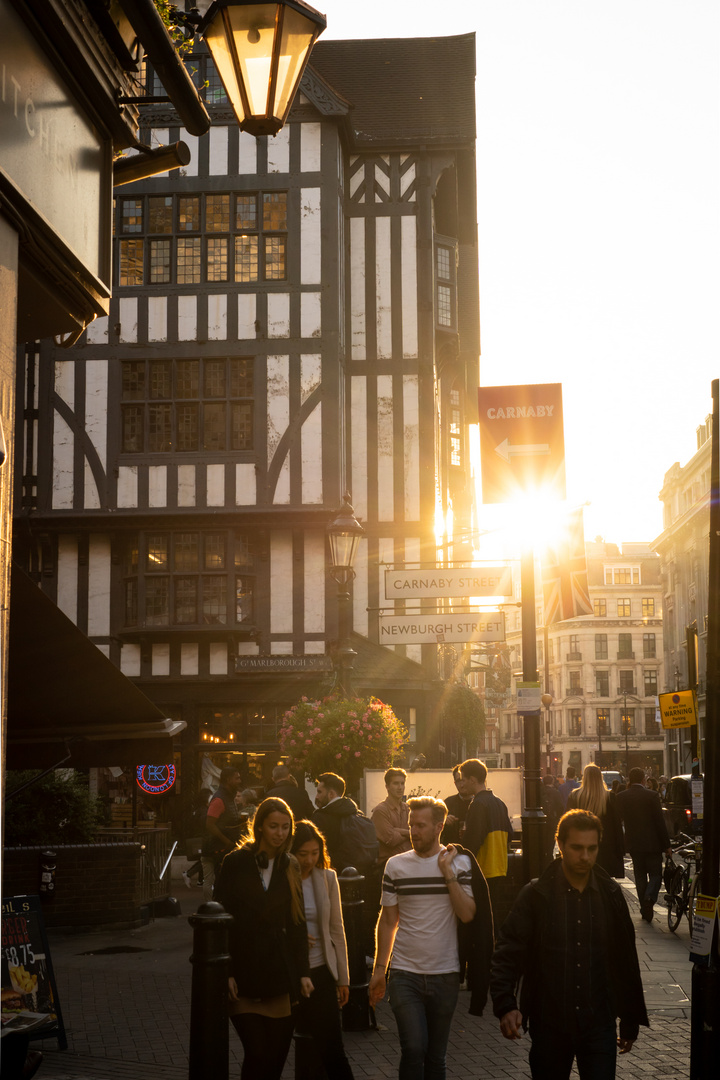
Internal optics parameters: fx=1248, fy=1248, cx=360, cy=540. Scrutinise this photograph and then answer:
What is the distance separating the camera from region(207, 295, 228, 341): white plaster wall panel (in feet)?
88.8

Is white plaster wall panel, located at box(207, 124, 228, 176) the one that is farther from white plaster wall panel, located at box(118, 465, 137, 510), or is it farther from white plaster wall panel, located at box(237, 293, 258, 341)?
white plaster wall panel, located at box(118, 465, 137, 510)

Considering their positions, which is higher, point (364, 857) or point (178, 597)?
point (178, 597)

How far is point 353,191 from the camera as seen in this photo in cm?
2886

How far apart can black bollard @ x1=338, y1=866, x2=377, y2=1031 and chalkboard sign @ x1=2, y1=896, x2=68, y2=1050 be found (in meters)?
2.12

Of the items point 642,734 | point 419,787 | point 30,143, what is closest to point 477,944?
point 30,143

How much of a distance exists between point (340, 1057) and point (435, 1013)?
25.5 inches

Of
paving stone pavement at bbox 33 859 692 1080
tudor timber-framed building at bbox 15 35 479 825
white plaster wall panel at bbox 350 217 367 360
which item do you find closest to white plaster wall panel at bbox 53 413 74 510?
tudor timber-framed building at bbox 15 35 479 825

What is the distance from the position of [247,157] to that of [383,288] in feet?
13.5

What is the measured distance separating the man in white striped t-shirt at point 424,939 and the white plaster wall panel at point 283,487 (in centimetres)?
1965

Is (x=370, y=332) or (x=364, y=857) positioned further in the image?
(x=370, y=332)

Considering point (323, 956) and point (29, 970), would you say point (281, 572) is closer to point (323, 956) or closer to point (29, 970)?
point (29, 970)

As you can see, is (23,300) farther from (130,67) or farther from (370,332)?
(370,332)

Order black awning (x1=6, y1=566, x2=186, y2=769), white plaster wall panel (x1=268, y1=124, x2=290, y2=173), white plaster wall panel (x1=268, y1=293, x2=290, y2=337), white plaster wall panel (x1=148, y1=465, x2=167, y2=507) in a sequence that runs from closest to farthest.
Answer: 1. black awning (x1=6, y1=566, x2=186, y2=769)
2. white plaster wall panel (x1=148, y1=465, x2=167, y2=507)
3. white plaster wall panel (x1=268, y1=293, x2=290, y2=337)
4. white plaster wall panel (x1=268, y1=124, x2=290, y2=173)

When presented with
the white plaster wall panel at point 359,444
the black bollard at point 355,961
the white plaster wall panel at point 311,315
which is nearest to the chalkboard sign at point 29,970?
the black bollard at point 355,961
